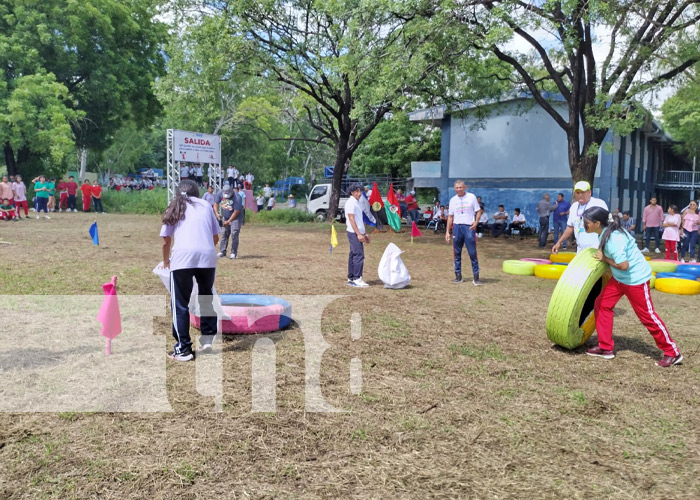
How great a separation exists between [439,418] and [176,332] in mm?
2595

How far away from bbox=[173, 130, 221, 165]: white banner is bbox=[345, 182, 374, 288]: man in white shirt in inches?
729

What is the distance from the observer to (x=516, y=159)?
83.9 feet

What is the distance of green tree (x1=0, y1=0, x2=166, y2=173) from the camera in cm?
2769

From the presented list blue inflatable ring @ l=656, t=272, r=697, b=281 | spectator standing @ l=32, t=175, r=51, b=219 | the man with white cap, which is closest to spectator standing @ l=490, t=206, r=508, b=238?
blue inflatable ring @ l=656, t=272, r=697, b=281

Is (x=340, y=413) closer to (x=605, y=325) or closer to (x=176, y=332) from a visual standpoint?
(x=176, y=332)

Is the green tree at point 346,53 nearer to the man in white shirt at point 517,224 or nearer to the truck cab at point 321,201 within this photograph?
the truck cab at point 321,201

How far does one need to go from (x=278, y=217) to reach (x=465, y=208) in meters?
18.4

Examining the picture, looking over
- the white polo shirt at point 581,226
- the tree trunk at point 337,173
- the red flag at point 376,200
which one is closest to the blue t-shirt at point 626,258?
the white polo shirt at point 581,226

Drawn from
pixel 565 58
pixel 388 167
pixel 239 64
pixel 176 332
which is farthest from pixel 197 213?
pixel 388 167

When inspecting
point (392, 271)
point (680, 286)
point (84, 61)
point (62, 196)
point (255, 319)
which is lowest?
point (680, 286)

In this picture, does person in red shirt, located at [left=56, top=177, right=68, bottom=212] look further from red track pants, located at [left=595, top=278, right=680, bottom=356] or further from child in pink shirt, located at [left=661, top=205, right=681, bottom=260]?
red track pants, located at [left=595, top=278, right=680, bottom=356]

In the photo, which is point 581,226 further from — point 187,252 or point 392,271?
point 187,252

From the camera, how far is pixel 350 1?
1562 centimetres

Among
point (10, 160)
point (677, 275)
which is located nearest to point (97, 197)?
point (10, 160)
